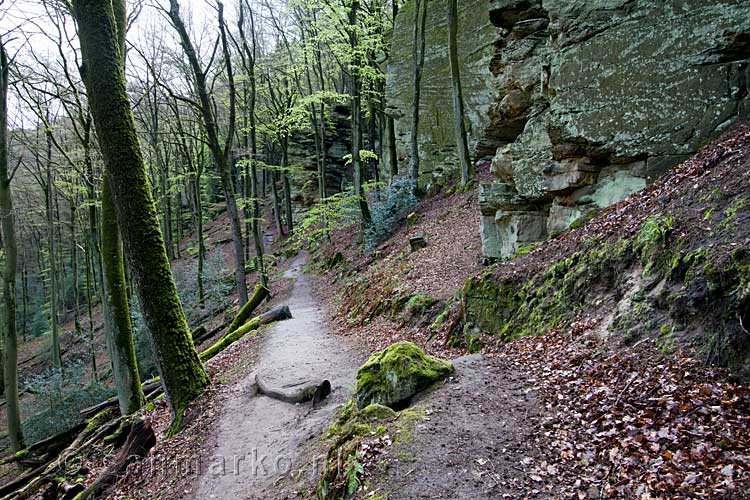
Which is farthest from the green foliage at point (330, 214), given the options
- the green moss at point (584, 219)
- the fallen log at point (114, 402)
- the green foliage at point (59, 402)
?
the green moss at point (584, 219)

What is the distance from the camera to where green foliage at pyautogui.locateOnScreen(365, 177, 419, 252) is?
1925 cm

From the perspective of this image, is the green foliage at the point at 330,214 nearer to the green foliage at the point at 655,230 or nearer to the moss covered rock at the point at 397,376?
the moss covered rock at the point at 397,376

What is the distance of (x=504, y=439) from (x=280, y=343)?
26.6 ft

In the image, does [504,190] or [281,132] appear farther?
[281,132]

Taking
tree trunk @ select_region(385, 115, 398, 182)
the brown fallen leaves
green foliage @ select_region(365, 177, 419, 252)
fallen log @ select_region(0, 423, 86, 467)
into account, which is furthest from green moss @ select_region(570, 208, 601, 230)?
tree trunk @ select_region(385, 115, 398, 182)

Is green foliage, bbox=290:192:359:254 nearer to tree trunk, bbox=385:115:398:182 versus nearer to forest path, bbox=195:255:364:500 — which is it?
tree trunk, bbox=385:115:398:182

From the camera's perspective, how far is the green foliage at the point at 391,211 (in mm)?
19250

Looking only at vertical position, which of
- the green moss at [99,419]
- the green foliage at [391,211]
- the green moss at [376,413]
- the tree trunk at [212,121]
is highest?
the tree trunk at [212,121]

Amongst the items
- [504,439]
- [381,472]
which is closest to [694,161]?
[504,439]

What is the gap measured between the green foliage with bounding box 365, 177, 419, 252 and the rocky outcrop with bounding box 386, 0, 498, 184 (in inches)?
74.8

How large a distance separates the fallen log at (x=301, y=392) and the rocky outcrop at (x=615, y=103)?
5450 millimetres

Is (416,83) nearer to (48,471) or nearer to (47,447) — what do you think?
(48,471)

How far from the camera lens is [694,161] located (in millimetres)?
6449

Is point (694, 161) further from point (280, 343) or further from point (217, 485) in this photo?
point (280, 343)
